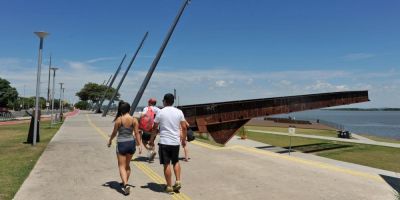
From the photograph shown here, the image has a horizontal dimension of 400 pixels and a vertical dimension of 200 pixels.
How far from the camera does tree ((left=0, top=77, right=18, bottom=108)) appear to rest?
10056 centimetres

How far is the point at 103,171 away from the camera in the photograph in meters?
9.02

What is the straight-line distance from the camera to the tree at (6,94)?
10056 cm

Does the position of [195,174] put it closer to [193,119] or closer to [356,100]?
[193,119]

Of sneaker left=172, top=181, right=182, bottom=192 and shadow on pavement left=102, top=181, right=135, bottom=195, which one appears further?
shadow on pavement left=102, top=181, right=135, bottom=195

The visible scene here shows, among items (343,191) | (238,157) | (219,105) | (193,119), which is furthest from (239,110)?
(343,191)

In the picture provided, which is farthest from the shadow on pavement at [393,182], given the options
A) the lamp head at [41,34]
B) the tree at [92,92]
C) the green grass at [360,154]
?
the tree at [92,92]

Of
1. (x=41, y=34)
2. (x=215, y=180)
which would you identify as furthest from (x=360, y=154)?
(x=41, y=34)

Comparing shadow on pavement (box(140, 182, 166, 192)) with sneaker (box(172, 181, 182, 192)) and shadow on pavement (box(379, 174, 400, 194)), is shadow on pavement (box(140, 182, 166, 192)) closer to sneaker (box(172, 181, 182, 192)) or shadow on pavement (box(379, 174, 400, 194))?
sneaker (box(172, 181, 182, 192))

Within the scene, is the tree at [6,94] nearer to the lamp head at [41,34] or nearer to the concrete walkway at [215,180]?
the lamp head at [41,34]

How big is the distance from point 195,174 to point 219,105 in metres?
12.0

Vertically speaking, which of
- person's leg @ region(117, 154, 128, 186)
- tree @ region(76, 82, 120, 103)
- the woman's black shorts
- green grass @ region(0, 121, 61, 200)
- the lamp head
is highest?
tree @ region(76, 82, 120, 103)

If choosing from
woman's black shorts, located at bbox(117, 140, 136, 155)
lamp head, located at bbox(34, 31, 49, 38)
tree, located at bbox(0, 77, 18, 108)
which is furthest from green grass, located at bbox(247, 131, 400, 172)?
tree, located at bbox(0, 77, 18, 108)

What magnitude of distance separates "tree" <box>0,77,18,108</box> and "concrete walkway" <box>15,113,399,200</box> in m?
102

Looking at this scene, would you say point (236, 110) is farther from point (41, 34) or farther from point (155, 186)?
point (155, 186)
